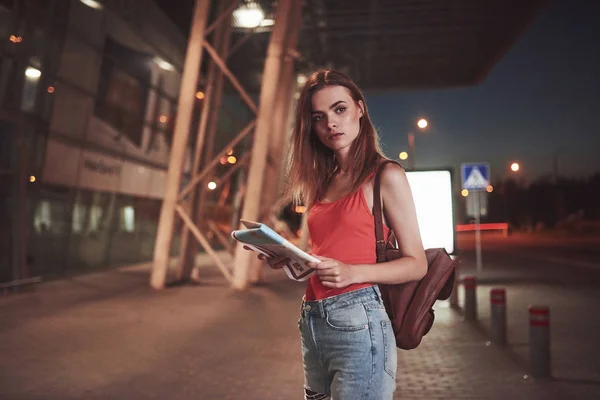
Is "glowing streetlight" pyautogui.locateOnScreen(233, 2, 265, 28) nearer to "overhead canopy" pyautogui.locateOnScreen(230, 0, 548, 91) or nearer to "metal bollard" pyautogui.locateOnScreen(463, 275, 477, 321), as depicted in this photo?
"overhead canopy" pyautogui.locateOnScreen(230, 0, 548, 91)

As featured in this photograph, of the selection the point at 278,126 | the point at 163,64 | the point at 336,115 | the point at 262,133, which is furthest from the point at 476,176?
the point at 336,115

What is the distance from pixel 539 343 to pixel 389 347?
15.7 feet

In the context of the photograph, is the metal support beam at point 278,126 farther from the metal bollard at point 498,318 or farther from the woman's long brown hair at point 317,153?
the woman's long brown hair at point 317,153

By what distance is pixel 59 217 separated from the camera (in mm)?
18328

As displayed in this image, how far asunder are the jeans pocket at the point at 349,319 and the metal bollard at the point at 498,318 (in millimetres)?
6350

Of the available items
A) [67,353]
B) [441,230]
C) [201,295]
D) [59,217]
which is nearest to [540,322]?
[441,230]

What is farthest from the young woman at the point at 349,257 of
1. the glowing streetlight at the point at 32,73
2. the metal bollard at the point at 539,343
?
the glowing streetlight at the point at 32,73

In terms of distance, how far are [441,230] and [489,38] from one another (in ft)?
44.5

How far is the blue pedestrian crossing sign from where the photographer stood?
17172mm

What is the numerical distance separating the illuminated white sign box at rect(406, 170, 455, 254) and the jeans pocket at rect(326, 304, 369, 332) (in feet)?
24.7

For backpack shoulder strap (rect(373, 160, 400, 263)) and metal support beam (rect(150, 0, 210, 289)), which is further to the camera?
metal support beam (rect(150, 0, 210, 289))

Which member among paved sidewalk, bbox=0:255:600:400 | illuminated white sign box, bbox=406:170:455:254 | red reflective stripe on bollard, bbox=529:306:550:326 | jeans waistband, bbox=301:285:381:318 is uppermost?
illuminated white sign box, bbox=406:170:455:254

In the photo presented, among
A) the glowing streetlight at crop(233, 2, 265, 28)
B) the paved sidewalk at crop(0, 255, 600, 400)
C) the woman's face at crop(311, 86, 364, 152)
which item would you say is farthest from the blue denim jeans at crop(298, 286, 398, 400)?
the glowing streetlight at crop(233, 2, 265, 28)

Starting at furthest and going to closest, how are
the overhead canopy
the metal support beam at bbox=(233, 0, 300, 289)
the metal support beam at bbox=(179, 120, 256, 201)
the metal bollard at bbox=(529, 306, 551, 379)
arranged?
1. the overhead canopy
2. the metal support beam at bbox=(179, 120, 256, 201)
3. the metal support beam at bbox=(233, 0, 300, 289)
4. the metal bollard at bbox=(529, 306, 551, 379)
